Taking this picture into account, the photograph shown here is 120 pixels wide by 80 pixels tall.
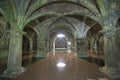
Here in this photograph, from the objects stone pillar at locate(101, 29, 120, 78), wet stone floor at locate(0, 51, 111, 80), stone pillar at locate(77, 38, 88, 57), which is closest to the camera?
wet stone floor at locate(0, 51, 111, 80)

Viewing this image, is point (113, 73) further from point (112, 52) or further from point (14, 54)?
point (14, 54)

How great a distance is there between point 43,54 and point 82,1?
916 cm

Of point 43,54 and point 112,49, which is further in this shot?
point 43,54

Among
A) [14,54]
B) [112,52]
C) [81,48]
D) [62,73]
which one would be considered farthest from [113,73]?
[81,48]

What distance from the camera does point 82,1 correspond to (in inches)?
281

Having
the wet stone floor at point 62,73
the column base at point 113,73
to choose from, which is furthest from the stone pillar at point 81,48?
the column base at point 113,73

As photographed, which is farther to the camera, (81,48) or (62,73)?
(81,48)

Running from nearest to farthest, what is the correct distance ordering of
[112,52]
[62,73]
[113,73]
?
[113,73]
[62,73]
[112,52]

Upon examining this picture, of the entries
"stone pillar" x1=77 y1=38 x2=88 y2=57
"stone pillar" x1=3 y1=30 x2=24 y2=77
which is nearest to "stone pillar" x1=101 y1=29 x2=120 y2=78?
"stone pillar" x1=3 y1=30 x2=24 y2=77

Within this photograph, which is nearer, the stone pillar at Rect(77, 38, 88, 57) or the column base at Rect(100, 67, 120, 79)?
the column base at Rect(100, 67, 120, 79)

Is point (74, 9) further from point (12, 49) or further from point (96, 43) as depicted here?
point (96, 43)

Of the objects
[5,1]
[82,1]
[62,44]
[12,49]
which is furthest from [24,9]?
[62,44]

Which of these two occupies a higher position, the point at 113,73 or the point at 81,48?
the point at 81,48

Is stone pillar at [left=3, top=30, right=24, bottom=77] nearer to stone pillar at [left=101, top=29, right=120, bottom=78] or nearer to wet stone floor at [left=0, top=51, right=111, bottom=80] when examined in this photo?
wet stone floor at [left=0, top=51, right=111, bottom=80]
